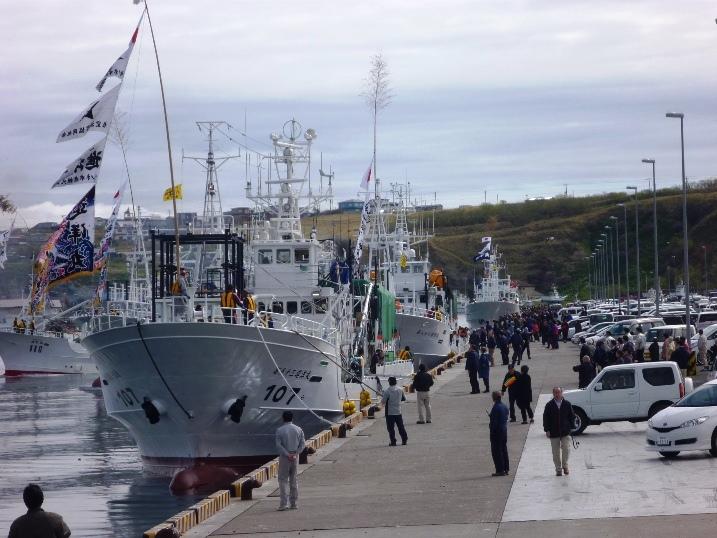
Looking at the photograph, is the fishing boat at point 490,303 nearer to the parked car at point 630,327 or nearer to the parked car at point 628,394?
the parked car at point 630,327

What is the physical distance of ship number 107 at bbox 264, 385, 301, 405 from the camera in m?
29.3

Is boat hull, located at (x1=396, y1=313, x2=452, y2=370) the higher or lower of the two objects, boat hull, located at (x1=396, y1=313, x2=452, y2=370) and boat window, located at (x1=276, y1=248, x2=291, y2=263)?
the lower

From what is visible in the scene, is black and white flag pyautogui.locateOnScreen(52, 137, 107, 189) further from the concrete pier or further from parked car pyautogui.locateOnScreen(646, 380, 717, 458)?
parked car pyautogui.locateOnScreen(646, 380, 717, 458)

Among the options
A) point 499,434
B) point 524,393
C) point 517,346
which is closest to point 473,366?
point 524,393

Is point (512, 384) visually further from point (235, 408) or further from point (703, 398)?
point (703, 398)

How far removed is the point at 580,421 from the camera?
90.3 ft

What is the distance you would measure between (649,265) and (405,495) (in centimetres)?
15569

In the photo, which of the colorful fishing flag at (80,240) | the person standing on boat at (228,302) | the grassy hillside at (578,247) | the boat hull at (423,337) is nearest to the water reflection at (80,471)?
the person standing on boat at (228,302)

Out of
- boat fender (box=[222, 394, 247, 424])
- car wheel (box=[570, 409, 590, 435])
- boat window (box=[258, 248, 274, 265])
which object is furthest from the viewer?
boat window (box=[258, 248, 274, 265])

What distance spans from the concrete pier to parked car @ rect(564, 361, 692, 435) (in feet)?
1.49

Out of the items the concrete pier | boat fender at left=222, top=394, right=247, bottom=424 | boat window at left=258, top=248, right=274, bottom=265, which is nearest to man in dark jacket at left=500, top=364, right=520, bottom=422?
the concrete pier

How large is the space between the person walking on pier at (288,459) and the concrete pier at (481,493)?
0.75 ft

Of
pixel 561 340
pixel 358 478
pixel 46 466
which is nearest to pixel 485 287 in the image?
pixel 561 340

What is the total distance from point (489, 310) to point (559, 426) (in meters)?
→ 85.9
